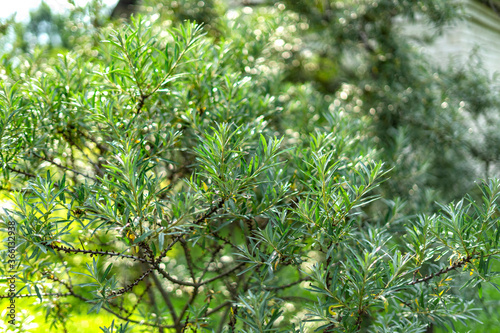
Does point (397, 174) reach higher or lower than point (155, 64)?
lower

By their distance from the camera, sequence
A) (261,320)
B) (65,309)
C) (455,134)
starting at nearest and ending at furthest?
(261,320) < (65,309) < (455,134)

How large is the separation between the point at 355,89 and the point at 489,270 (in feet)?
8.21

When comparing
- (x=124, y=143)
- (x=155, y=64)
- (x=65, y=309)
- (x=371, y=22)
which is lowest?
(x=65, y=309)

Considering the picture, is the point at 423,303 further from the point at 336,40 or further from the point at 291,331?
the point at 336,40

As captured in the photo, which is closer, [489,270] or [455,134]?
[489,270]

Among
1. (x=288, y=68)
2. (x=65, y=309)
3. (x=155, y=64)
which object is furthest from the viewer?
(x=288, y=68)

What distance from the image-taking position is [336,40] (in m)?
3.55

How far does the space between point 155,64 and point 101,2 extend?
6.60 ft

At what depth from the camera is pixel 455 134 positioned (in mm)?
2957

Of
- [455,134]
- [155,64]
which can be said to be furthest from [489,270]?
[455,134]

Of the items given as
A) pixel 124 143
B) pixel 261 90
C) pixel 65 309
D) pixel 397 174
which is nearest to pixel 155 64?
pixel 124 143

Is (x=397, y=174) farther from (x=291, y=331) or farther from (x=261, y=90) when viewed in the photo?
(x=291, y=331)

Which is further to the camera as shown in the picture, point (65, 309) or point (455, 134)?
point (455, 134)

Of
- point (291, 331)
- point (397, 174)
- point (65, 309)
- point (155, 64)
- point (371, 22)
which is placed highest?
point (371, 22)
